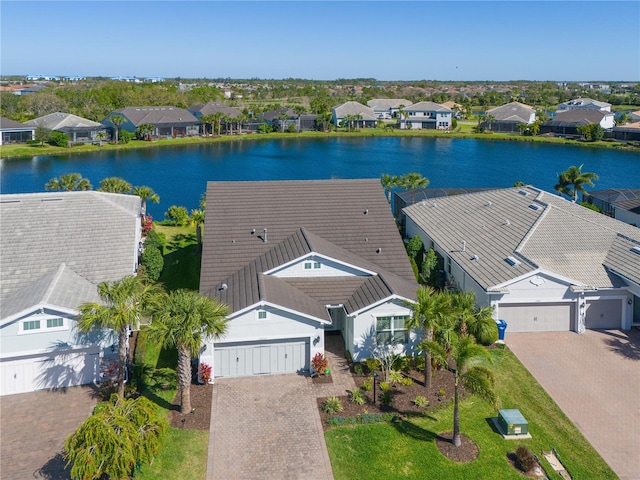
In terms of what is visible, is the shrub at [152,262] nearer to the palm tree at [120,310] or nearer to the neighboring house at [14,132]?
the palm tree at [120,310]

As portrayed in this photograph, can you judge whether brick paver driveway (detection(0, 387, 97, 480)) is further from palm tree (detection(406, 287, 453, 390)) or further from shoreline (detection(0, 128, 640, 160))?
shoreline (detection(0, 128, 640, 160))

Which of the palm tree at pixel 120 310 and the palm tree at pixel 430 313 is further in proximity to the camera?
the palm tree at pixel 430 313

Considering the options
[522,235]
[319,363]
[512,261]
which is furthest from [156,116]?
[319,363]

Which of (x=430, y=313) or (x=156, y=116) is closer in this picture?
(x=430, y=313)

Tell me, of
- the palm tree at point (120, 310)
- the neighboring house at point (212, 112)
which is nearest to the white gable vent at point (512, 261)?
the palm tree at point (120, 310)

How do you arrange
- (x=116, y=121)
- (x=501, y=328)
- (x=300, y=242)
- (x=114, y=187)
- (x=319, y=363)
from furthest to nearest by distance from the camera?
1. (x=116, y=121)
2. (x=114, y=187)
3. (x=300, y=242)
4. (x=501, y=328)
5. (x=319, y=363)

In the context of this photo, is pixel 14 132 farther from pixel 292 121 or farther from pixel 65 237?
pixel 65 237

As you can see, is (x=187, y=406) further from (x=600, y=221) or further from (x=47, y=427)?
(x=600, y=221)
